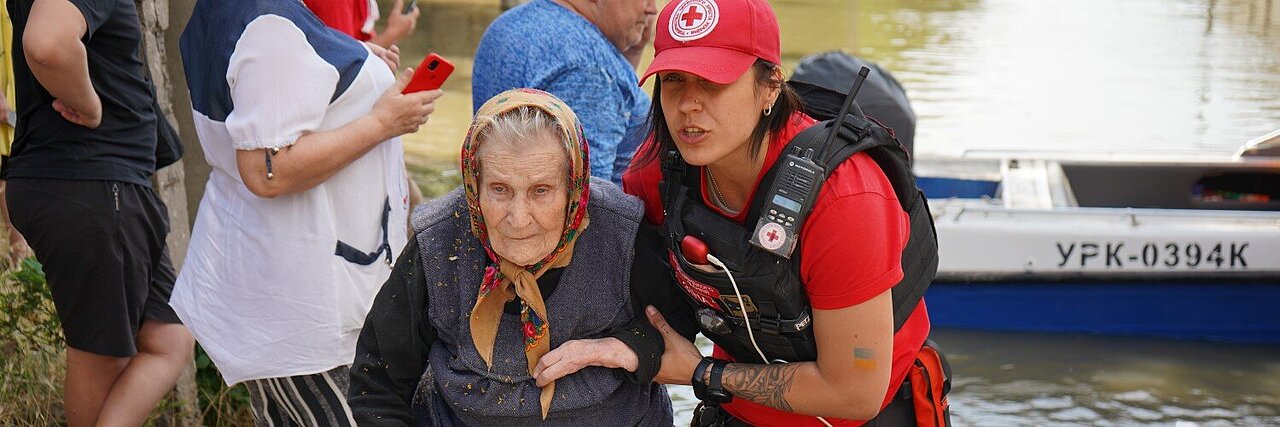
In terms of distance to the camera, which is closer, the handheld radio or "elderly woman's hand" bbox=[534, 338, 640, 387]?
the handheld radio

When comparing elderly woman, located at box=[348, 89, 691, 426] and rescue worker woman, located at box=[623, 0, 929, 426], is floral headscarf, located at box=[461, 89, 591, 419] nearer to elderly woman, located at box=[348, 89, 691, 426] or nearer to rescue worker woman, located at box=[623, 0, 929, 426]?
elderly woman, located at box=[348, 89, 691, 426]

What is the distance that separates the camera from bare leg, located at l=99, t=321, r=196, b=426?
345 centimetres

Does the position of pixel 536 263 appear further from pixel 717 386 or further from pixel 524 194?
pixel 717 386

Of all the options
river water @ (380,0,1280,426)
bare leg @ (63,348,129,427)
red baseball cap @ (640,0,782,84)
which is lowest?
river water @ (380,0,1280,426)

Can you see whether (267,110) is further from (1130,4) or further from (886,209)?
(1130,4)

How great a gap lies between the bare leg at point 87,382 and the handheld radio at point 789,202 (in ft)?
6.88

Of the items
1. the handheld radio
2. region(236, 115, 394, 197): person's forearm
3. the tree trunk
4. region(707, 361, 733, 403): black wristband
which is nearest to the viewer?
the handheld radio

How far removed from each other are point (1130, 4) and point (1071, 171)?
677 inches

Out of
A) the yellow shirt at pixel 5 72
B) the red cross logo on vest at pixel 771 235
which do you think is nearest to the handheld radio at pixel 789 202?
the red cross logo on vest at pixel 771 235

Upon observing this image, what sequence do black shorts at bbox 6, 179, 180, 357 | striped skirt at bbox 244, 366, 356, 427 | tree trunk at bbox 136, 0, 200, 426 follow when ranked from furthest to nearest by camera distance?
tree trunk at bbox 136, 0, 200, 426
black shorts at bbox 6, 179, 180, 357
striped skirt at bbox 244, 366, 356, 427

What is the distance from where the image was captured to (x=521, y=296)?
2354 mm

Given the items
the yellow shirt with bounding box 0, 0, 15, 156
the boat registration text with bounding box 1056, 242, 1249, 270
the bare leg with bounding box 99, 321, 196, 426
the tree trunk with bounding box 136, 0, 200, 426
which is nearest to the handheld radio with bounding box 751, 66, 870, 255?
the bare leg with bounding box 99, 321, 196, 426

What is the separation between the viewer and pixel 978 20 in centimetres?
2119

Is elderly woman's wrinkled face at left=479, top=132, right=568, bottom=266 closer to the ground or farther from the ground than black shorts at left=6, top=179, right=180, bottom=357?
farther from the ground
